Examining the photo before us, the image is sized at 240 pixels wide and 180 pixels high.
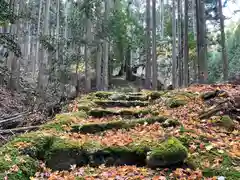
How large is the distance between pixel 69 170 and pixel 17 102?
12.3m

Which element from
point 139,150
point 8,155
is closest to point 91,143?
point 139,150

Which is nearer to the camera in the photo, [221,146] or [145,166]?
[145,166]

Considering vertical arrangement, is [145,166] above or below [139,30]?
below

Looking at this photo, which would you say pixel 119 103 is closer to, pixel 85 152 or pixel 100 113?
pixel 100 113

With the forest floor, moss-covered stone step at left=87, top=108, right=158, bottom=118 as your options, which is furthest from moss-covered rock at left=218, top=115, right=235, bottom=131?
moss-covered stone step at left=87, top=108, right=158, bottom=118

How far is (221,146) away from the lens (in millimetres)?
4918

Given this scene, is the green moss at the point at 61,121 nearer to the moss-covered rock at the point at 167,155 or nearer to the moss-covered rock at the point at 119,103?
the moss-covered rock at the point at 119,103

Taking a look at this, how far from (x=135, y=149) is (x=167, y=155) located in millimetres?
646

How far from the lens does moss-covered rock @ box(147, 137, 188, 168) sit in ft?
14.4

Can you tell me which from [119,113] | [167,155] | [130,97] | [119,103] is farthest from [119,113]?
[167,155]

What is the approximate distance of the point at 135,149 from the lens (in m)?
4.88

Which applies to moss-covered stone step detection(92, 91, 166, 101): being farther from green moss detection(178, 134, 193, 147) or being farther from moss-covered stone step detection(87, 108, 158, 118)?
green moss detection(178, 134, 193, 147)

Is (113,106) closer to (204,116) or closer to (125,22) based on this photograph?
(204,116)

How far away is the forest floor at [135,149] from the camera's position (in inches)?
167
